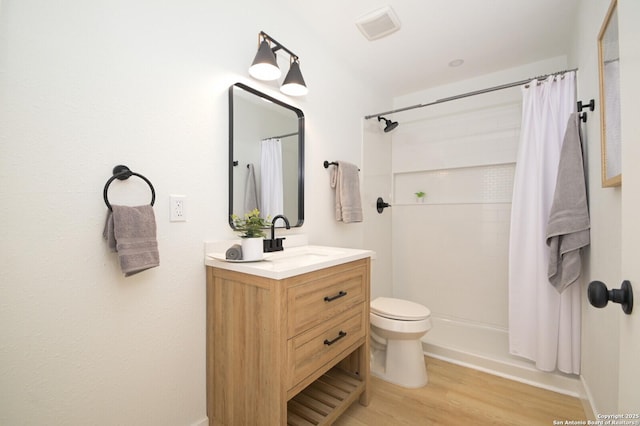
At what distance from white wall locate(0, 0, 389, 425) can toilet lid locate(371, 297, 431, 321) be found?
117 centimetres

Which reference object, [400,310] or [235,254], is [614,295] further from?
[400,310]

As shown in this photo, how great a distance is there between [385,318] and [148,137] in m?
1.73

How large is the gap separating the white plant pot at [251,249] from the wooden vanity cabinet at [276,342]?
0.09 m

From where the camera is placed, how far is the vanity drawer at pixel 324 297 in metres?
1.19

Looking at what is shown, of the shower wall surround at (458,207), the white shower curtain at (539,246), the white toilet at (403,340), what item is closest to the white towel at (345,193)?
the white toilet at (403,340)

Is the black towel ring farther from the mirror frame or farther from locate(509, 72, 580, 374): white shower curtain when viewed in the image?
locate(509, 72, 580, 374): white shower curtain

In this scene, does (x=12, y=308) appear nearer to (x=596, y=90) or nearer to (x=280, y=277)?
(x=280, y=277)

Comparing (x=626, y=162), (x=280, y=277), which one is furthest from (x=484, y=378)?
(x=626, y=162)

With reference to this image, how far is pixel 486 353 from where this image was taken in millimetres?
2211

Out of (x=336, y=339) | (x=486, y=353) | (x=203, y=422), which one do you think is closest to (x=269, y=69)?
(x=336, y=339)

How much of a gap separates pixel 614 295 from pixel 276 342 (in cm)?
101

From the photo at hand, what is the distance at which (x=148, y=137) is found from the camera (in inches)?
46.3

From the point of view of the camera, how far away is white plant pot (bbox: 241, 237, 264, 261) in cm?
126

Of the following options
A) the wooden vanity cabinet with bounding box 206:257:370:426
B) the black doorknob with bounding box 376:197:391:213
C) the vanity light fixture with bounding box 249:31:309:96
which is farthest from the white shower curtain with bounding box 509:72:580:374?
the vanity light fixture with bounding box 249:31:309:96
